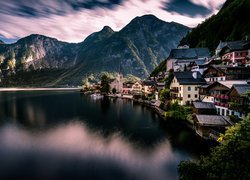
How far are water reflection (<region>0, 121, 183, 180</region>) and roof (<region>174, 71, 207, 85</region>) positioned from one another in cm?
2683

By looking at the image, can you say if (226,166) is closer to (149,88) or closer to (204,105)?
(204,105)

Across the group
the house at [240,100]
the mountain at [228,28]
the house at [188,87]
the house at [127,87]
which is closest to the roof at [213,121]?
the house at [240,100]

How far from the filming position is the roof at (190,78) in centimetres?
5367

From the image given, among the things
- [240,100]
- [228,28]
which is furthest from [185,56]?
[240,100]

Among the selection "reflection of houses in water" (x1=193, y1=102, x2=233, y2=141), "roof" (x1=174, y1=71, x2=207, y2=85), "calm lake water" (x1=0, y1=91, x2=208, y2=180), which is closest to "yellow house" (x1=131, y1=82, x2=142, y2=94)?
"roof" (x1=174, y1=71, x2=207, y2=85)

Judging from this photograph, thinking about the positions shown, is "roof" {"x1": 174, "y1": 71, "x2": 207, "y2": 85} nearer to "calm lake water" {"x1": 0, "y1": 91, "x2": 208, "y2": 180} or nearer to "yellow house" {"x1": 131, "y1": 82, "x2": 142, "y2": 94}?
"calm lake water" {"x1": 0, "y1": 91, "x2": 208, "y2": 180}

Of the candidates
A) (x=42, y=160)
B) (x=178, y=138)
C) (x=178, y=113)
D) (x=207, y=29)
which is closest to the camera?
(x=42, y=160)

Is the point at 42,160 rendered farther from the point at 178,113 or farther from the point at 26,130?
the point at 178,113

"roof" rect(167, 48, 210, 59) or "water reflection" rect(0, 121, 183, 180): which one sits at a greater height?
"roof" rect(167, 48, 210, 59)

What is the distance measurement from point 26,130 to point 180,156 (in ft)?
123

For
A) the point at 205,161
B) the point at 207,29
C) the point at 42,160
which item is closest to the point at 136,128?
the point at 42,160

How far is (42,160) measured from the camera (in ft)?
86.4

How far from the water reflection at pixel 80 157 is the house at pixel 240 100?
13.7 metres

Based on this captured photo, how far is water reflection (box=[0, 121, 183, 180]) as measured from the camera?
894 inches
